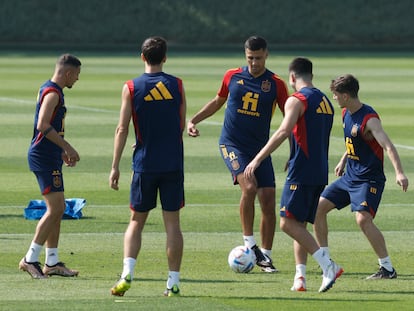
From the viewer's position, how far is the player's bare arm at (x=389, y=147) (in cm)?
1126

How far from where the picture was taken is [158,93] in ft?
34.7

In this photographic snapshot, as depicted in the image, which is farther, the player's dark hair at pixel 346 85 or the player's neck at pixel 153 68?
the player's dark hair at pixel 346 85

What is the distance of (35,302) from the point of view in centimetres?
1030

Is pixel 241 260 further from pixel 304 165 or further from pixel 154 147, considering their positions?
pixel 154 147

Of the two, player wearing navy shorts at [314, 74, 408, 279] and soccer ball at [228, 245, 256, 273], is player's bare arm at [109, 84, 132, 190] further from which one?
player wearing navy shorts at [314, 74, 408, 279]

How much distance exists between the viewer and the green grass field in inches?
416
